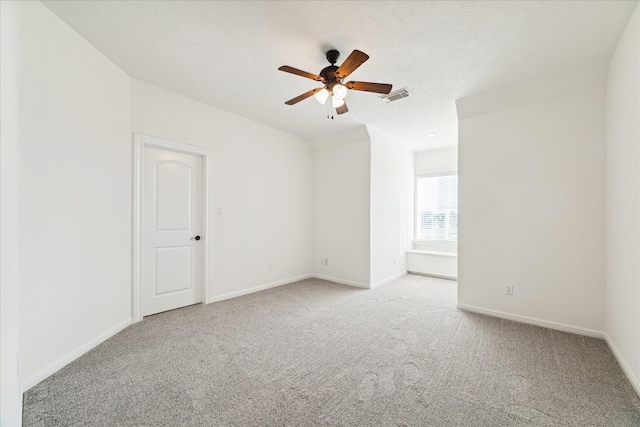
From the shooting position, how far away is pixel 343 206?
486cm

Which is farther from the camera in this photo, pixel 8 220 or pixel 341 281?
pixel 341 281

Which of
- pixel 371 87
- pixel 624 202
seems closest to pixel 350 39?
pixel 371 87

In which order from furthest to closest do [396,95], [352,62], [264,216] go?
[264,216], [396,95], [352,62]

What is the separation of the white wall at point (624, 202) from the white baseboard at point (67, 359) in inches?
170

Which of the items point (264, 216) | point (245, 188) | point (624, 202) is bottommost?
point (264, 216)

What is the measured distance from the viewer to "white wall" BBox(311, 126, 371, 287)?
458 centimetres

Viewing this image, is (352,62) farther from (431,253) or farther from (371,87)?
(431,253)

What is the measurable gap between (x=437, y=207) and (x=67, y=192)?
5883 millimetres

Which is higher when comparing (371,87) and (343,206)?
(371,87)

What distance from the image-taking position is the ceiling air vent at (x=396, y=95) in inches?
122

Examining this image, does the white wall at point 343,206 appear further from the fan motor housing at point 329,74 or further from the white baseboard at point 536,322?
the fan motor housing at point 329,74

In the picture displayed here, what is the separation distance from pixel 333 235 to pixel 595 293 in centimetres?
350

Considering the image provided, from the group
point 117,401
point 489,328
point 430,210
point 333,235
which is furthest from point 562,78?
point 117,401

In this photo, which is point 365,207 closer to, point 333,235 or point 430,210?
point 333,235
